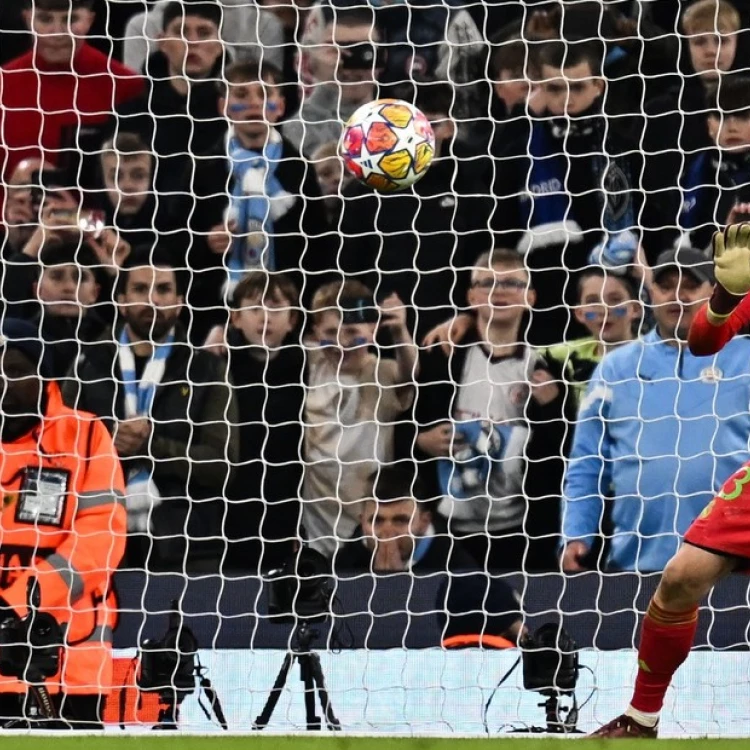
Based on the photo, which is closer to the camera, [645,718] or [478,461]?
[645,718]

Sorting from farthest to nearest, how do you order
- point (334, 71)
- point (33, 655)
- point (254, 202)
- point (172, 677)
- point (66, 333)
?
point (334, 71), point (254, 202), point (66, 333), point (33, 655), point (172, 677)

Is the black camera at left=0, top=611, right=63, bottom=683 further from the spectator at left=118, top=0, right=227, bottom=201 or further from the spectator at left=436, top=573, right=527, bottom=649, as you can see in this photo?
the spectator at left=118, top=0, right=227, bottom=201

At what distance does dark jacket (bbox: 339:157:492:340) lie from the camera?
577 centimetres

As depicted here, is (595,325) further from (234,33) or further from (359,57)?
(234,33)

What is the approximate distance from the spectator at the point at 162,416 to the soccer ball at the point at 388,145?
96 centimetres

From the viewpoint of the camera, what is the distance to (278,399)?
5625 mm

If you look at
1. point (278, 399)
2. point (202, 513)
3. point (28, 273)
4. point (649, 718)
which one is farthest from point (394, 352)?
point (649, 718)

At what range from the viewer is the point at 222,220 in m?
5.90

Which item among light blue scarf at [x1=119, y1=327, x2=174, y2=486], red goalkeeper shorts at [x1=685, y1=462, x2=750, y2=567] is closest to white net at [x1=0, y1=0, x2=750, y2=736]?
light blue scarf at [x1=119, y1=327, x2=174, y2=486]

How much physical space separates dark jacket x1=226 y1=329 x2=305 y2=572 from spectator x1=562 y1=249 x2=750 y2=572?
93 cm

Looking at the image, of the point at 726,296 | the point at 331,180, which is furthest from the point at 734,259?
the point at 331,180

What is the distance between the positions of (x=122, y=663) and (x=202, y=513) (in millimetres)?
904

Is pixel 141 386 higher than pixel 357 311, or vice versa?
pixel 357 311

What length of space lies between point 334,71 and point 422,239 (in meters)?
0.71
